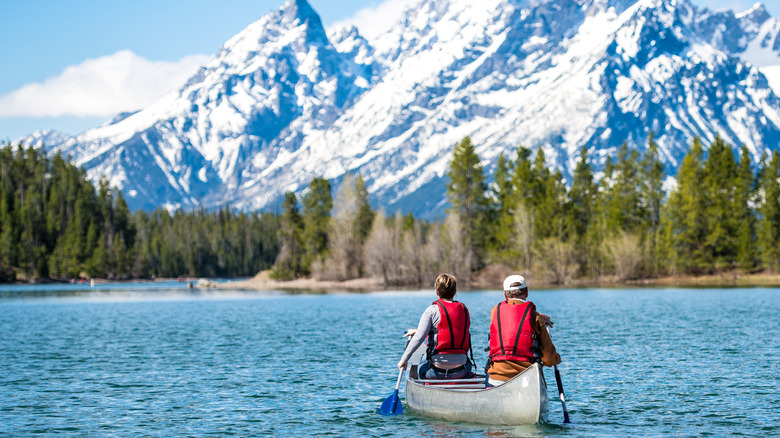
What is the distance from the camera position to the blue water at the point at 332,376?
71.4ft

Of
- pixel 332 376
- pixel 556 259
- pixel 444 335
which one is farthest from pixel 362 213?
pixel 444 335

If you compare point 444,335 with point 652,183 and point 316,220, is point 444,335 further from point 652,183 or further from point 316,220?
point 316,220

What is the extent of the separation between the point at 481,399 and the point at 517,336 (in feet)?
7.48

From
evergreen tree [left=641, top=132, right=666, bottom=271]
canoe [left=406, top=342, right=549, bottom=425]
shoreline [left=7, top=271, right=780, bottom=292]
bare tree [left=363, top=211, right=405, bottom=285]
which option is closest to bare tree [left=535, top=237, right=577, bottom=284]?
shoreline [left=7, top=271, right=780, bottom=292]

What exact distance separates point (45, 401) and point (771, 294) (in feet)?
226

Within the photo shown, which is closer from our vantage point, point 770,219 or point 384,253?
point 770,219

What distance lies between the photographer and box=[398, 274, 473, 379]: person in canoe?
20016 mm

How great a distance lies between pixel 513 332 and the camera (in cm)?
1852

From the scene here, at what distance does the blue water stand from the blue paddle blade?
348 mm

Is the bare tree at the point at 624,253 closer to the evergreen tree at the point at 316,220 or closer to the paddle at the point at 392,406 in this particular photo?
the evergreen tree at the point at 316,220

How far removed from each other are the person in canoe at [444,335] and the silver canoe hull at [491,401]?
23.1 inches

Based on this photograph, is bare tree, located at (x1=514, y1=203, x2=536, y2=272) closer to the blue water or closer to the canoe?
the blue water

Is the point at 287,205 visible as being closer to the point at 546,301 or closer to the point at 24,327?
the point at 546,301

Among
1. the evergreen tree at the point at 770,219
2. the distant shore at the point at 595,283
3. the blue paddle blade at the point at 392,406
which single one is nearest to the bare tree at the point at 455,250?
the distant shore at the point at 595,283
